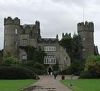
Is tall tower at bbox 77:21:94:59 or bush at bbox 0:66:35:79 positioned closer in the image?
bush at bbox 0:66:35:79

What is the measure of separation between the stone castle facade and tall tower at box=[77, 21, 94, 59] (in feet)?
22.7

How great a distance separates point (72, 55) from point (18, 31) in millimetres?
18563

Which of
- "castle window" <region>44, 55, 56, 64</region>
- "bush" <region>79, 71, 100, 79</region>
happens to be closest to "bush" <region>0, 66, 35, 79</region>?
"bush" <region>79, 71, 100, 79</region>

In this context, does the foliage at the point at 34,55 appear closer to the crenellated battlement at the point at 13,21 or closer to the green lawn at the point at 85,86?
the crenellated battlement at the point at 13,21

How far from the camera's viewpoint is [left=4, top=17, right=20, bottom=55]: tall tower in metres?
113

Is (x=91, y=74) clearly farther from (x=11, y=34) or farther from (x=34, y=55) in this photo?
(x=11, y=34)

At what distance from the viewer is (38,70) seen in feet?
318

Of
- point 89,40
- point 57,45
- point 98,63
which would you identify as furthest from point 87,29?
point 98,63

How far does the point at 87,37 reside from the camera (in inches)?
4766

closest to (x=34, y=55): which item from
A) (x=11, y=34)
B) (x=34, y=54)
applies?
(x=34, y=54)

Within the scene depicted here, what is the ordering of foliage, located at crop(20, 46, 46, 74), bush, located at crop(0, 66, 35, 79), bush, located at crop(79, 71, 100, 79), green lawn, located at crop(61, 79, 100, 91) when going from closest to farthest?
green lawn, located at crop(61, 79, 100, 91) < bush, located at crop(0, 66, 35, 79) < bush, located at crop(79, 71, 100, 79) < foliage, located at crop(20, 46, 46, 74)

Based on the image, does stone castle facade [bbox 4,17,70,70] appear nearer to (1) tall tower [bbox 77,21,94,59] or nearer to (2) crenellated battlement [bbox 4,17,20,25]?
(2) crenellated battlement [bbox 4,17,20,25]

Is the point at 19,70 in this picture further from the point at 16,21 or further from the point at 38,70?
the point at 16,21

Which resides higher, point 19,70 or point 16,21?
point 16,21
